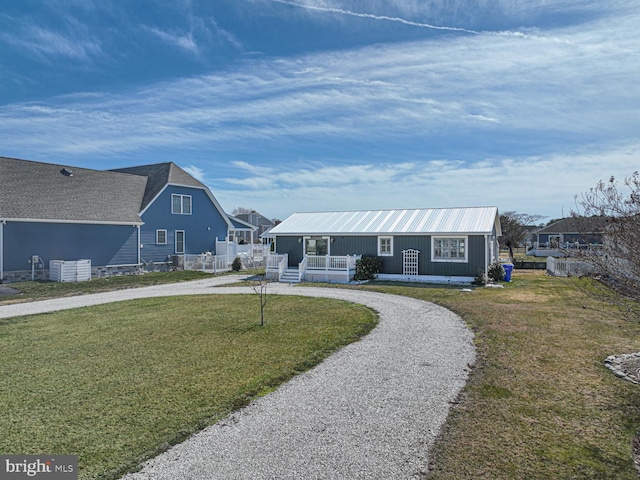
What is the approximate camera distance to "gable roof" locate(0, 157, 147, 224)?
18.6 meters

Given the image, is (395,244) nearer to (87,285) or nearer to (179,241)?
(179,241)

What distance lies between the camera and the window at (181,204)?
82.2ft

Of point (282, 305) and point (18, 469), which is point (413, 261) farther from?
point (18, 469)

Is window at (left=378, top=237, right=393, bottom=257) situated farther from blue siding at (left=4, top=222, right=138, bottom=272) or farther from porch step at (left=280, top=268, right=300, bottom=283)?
blue siding at (left=4, top=222, right=138, bottom=272)

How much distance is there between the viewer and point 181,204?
2556cm

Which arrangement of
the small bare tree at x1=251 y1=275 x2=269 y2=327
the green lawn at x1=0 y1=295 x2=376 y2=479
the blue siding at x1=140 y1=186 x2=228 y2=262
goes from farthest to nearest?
the blue siding at x1=140 y1=186 x2=228 y2=262
the small bare tree at x1=251 y1=275 x2=269 y2=327
the green lawn at x1=0 y1=295 x2=376 y2=479

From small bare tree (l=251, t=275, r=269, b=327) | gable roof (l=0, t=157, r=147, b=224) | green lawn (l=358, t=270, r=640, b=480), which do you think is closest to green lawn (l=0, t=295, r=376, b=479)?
small bare tree (l=251, t=275, r=269, b=327)

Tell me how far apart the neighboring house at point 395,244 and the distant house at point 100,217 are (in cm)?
751

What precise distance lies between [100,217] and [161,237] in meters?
3.95

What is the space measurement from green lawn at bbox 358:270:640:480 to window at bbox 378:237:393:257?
35.1 ft

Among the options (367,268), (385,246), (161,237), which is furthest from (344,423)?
(161,237)

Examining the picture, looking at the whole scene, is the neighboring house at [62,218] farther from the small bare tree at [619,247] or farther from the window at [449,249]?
the small bare tree at [619,247]

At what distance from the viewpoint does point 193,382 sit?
5465mm

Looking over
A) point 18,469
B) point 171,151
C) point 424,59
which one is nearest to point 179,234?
point 171,151
